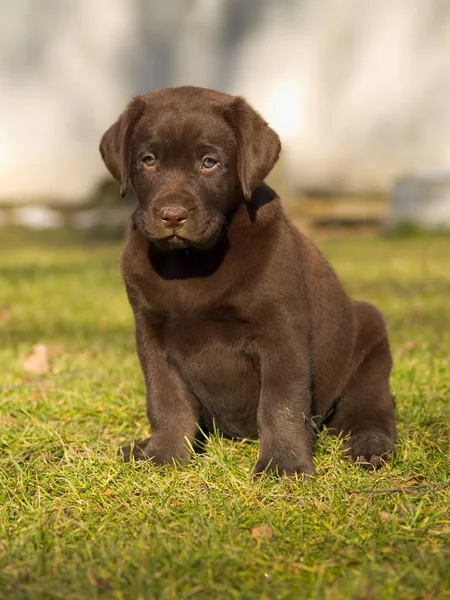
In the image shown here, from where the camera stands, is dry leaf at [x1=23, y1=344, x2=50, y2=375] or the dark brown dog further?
dry leaf at [x1=23, y1=344, x2=50, y2=375]

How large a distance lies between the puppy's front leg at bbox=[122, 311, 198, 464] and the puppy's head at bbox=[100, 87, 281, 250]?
36cm

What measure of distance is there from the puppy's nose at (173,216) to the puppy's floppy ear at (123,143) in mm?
358

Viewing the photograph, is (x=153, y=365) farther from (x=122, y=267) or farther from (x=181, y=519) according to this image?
(x=181, y=519)

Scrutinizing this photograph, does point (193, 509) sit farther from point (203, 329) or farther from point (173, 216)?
point (173, 216)

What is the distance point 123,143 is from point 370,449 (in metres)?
1.45

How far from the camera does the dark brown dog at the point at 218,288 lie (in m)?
→ 3.05

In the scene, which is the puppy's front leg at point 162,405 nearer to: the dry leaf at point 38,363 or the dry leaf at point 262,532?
the dry leaf at point 262,532

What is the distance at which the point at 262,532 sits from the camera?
2428 mm

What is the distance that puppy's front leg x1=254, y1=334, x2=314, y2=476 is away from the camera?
3.04m

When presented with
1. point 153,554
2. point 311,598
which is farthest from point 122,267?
point 311,598

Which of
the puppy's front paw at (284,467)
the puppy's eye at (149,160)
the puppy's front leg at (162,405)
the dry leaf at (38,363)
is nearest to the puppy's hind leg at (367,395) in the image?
the puppy's front paw at (284,467)

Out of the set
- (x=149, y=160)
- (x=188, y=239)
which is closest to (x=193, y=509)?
(x=188, y=239)

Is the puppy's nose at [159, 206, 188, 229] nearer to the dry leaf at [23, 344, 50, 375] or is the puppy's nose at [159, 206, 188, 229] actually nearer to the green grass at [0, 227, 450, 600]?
the green grass at [0, 227, 450, 600]

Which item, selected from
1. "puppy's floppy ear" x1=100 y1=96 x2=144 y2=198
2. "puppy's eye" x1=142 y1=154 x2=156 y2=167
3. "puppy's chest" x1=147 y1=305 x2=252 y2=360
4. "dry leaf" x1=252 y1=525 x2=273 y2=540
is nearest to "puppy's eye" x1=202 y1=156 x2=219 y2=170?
"puppy's eye" x1=142 y1=154 x2=156 y2=167
